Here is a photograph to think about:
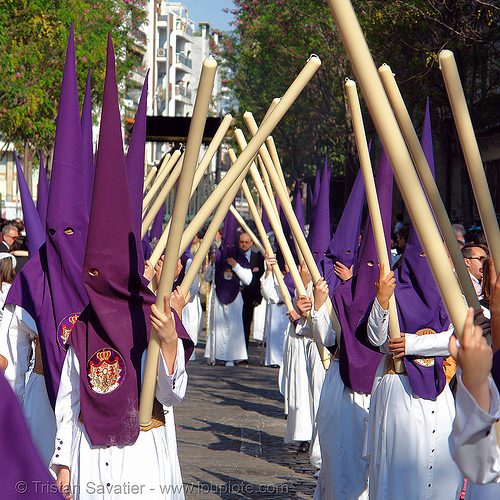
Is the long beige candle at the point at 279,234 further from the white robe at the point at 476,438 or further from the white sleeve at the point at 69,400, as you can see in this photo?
the white robe at the point at 476,438

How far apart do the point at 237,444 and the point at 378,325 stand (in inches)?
157

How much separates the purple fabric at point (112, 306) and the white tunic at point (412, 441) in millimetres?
1474

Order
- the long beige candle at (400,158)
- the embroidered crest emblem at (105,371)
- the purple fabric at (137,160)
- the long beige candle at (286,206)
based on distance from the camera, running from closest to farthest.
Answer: the long beige candle at (400,158) < the embroidered crest emblem at (105,371) < the purple fabric at (137,160) < the long beige candle at (286,206)

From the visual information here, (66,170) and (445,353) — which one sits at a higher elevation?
(66,170)

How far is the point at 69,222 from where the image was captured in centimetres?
426

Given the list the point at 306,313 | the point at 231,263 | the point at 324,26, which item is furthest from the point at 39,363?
the point at 324,26

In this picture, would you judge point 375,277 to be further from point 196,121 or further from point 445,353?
point 196,121

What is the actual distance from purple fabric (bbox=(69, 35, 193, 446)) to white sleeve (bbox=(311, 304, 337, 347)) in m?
1.92

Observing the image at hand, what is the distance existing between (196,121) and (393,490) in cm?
260

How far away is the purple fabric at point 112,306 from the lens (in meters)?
3.38

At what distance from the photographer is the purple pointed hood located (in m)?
4.49

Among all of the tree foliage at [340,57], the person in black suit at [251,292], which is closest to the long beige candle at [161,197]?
the tree foliage at [340,57]

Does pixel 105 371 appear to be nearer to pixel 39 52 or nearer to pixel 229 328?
pixel 229 328

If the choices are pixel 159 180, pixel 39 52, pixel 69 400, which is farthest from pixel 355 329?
pixel 39 52
